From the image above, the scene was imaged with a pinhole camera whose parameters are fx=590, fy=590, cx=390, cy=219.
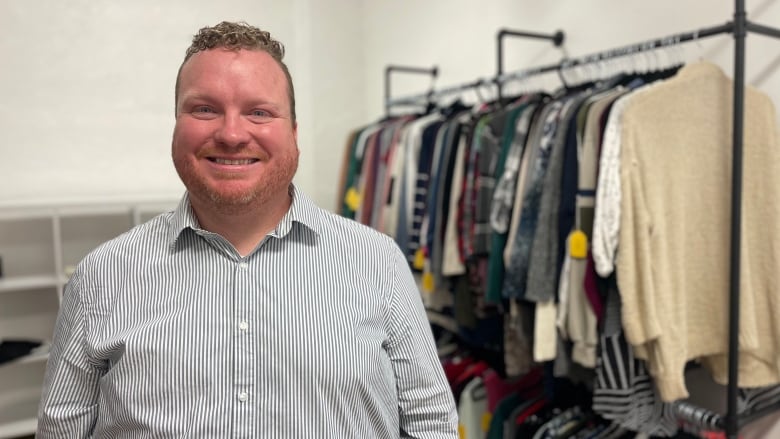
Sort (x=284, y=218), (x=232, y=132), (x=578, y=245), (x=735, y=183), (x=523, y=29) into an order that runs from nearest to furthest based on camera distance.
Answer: (x=232, y=132) < (x=284, y=218) < (x=735, y=183) < (x=578, y=245) < (x=523, y=29)

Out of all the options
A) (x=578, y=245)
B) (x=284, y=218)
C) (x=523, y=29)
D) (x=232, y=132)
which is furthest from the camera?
(x=523, y=29)

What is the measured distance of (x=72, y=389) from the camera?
88cm

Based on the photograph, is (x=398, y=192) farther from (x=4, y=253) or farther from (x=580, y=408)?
(x=4, y=253)

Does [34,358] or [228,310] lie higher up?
[228,310]

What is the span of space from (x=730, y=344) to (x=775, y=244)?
280 mm

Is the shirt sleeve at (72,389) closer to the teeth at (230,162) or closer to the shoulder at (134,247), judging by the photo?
the shoulder at (134,247)

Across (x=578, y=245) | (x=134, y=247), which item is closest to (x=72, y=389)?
(x=134, y=247)

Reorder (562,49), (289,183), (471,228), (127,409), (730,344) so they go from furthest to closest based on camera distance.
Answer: (562,49) < (471,228) < (730,344) < (289,183) < (127,409)

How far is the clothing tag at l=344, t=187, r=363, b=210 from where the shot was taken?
2520 millimetres

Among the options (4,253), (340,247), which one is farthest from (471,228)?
(4,253)

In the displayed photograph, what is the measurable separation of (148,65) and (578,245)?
1171 mm

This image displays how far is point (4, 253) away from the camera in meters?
2.04

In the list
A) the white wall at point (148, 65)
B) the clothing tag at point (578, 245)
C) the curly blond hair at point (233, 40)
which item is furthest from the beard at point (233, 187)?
the clothing tag at point (578, 245)

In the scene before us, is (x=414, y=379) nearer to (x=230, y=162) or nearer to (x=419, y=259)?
(x=230, y=162)
